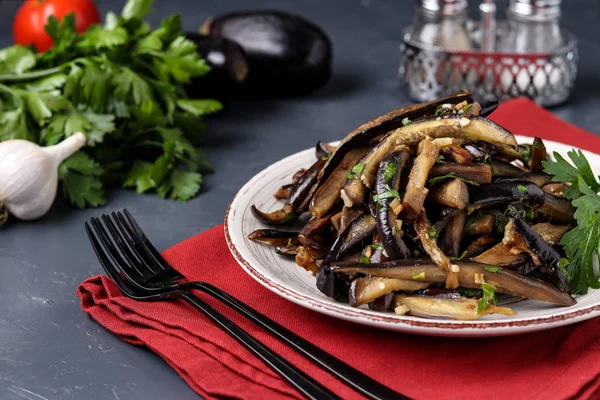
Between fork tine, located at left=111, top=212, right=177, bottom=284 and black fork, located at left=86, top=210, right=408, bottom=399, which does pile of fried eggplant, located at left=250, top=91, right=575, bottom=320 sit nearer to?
black fork, located at left=86, top=210, right=408, bottom=399

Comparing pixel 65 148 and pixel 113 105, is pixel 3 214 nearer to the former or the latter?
pixel 65 148

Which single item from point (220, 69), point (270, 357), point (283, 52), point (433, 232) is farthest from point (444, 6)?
point (270, 357)

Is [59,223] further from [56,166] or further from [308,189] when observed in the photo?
[308,189]

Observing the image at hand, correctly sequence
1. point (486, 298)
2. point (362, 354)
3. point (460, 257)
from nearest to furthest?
point (486, 298)
point (362, 354)
point (460, 257)

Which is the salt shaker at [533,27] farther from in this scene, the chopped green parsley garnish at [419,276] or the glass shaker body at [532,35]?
the chopped green parsley garnish at [419,276]

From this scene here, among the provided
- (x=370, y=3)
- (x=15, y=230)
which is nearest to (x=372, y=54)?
(x=370, y=3)

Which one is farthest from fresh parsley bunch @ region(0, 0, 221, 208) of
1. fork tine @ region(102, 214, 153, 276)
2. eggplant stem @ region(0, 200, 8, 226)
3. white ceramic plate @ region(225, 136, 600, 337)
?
white ceramic plate @ region(225, 136, 600, 337)
